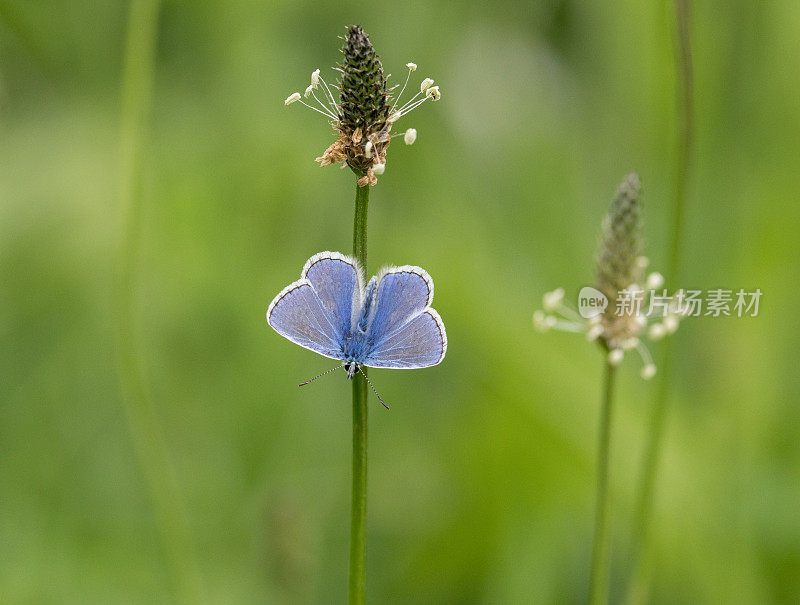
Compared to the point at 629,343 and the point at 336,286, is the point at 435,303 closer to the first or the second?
the point at 629,343

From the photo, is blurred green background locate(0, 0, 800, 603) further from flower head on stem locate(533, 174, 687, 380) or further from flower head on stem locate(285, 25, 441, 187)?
flower head on stem locate(285, 25, 441, 187)

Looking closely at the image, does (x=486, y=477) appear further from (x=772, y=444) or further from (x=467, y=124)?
(x=467, y=124)

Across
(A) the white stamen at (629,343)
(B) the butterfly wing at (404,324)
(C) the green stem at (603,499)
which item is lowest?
(C) the green stem at (603,499)

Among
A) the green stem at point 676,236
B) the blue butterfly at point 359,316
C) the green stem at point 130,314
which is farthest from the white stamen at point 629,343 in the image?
the green stem at point 130,314

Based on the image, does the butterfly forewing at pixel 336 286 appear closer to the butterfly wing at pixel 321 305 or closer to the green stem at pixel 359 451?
the butterfly wing at pixel 321 305

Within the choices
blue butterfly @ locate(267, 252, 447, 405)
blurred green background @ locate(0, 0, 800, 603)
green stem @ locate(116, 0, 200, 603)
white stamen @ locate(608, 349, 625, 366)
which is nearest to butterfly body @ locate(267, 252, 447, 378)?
blue butterfly @ locate(267, 252, 447, 405)

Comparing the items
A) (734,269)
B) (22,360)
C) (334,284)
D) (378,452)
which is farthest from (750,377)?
(22,360)

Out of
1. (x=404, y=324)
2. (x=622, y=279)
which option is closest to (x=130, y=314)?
(x=404, y=324)

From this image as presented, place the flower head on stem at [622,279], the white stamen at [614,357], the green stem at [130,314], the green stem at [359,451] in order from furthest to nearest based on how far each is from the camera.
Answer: the green stem at [130,314] < the flower head on stem at [622,279] < the white stamen at [614,357] < the green stem at [359,451]
